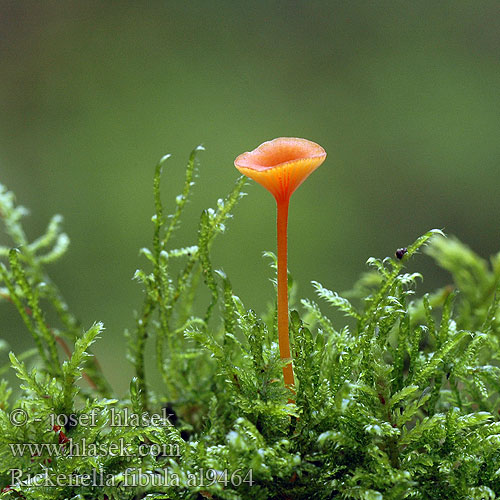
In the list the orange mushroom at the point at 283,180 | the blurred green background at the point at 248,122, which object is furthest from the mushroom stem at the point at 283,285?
the blurred green background at the point at 248,122

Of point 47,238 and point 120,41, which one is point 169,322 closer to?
point 47,238

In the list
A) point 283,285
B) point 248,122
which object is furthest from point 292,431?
point 248,122

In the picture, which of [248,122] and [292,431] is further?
[248,122]

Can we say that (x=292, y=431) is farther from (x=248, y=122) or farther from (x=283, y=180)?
(x=248, y=122)

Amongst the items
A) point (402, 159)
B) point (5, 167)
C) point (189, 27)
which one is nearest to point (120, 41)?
point (189, 27)

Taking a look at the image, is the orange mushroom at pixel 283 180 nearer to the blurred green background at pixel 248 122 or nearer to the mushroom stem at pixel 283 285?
the mushroom stem at pixel 283 285

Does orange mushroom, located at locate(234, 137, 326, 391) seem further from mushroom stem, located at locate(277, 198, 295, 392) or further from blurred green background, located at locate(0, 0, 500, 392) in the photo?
blurred green background, located at locate(0, 0, 500, 392)
